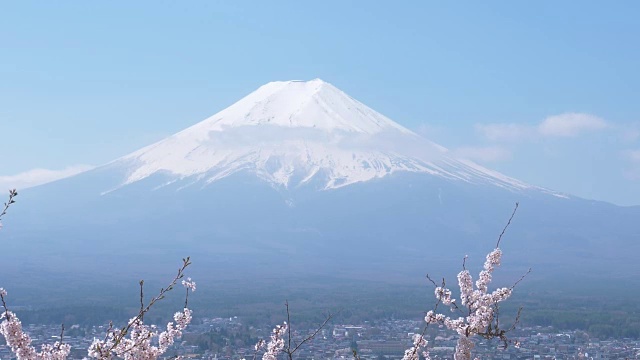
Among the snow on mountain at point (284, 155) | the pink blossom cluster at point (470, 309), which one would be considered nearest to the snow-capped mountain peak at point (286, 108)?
the snow on mountain at point (284, 155)

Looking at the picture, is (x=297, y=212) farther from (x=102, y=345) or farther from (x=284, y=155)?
(x=102, y=345)

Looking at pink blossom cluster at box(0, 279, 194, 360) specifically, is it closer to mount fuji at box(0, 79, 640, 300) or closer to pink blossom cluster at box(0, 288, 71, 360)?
pink blossom cluster at box(0, 288, 71, 360)

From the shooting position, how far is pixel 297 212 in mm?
98125

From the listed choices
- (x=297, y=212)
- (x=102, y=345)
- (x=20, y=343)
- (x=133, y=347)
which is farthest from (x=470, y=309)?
(x=297, y=212)

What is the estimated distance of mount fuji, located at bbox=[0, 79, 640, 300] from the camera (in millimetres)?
69438

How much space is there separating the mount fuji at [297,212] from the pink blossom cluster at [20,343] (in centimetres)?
5205

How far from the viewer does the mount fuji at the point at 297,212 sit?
6944cm

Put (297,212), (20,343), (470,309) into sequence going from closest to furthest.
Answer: (20,343) → (470,309) → (297,212)

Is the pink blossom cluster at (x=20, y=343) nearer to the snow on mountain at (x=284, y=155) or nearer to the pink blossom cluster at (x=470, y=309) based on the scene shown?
the pink blossom cluster at (x=470, y=309)

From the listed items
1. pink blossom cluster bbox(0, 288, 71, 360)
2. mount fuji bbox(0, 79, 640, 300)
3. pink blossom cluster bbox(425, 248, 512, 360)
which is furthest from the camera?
mount fuji bbox(0, 79, 640, 300)

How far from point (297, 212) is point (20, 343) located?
9524 centimetres

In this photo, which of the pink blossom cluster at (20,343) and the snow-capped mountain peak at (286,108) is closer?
the pink blossom cluster at (20,343)

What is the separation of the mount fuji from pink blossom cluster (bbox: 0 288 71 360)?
52.1 meters

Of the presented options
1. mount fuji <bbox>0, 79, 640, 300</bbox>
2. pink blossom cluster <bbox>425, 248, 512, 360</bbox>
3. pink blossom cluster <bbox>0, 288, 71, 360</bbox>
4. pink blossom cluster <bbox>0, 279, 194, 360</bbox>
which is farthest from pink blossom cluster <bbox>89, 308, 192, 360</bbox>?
mount fuji <bbox>0, 79, 640, 300</bbox>
